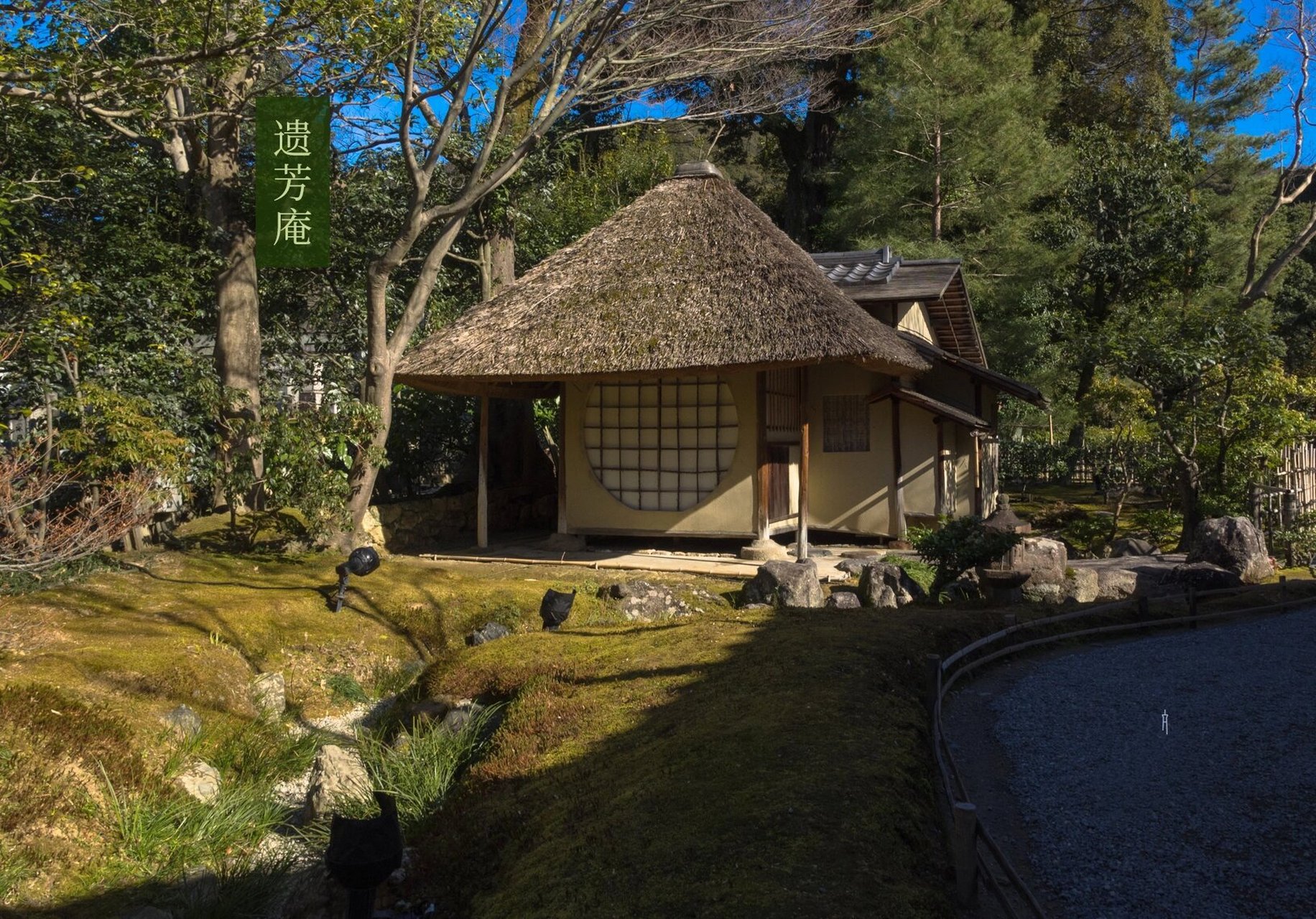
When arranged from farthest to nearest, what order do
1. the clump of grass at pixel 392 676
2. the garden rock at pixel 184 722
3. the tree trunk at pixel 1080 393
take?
the tree trunk at pixel 1080 393 → the clump of grass at pixel 392 676 → the garden rock at pixel 184 722

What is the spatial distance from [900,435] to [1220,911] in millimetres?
10127

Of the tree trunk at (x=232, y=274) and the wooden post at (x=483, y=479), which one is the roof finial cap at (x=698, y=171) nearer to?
the wooden post at (x=483, y=479)

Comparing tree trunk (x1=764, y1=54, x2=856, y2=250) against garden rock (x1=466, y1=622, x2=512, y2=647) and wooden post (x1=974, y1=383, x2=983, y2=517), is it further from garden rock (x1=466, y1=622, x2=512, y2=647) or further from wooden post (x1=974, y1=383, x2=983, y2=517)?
garden rock (x1=466, y1=622, x2=512, y2=647)

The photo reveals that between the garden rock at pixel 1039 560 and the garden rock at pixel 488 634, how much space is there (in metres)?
5.02

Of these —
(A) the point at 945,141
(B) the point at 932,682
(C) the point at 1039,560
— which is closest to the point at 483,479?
(C) the point at 1039,560

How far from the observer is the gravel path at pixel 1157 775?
3551 mm

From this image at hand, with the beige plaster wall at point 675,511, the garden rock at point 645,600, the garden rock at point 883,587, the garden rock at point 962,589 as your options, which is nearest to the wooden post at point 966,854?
the garden rock at point 645,600

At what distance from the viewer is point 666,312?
10.8 metres

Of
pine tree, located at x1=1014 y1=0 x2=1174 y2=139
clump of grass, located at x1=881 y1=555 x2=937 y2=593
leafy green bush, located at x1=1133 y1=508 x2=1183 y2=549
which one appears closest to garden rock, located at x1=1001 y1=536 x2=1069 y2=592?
clump of grass, located at x1=881 y1=555 x2=937 y2=593

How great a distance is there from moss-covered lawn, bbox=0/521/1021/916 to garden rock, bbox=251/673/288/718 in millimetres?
114

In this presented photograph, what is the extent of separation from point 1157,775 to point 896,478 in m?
8.58

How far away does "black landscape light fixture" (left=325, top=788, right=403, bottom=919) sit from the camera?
3.74 metres

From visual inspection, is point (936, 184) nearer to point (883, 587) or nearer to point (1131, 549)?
point (1131, 549)

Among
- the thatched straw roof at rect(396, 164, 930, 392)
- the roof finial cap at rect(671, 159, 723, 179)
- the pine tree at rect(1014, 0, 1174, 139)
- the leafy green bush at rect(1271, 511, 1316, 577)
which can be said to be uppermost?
the pine tree at rect(1014, 0, 1174, 139)
